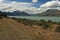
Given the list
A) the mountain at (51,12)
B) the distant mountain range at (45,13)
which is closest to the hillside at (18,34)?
the distant mountain range at (45,13)

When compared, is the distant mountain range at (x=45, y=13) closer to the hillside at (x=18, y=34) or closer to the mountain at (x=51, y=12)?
the mountain at (x=51, y=12)

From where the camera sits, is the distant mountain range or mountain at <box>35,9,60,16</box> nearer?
the distant mountain range

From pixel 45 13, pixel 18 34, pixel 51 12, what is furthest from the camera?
pixel 45 13

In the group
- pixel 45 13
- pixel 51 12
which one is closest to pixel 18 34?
pixel 45 13

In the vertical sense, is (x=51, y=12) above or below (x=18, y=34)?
above

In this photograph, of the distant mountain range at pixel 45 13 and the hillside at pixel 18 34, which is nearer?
the hillside at pixel 18 34

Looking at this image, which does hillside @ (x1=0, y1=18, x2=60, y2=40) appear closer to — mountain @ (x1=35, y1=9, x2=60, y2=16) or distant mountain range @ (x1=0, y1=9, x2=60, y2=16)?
distant mountain range @ (x1=0, y1=9, x2=60, y2=16)

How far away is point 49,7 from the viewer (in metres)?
19.7

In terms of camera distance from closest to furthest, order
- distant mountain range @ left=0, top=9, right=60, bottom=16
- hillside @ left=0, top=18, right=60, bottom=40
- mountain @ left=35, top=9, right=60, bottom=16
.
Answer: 1. hillside @ left=0, top=18, right=60, bottom=40
2. distant mountain range @ left=0, top=9, right=60, bottom=16
3. mountain @ left=35, top=9, right=60, bottom=16

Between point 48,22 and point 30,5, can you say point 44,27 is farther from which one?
point 30,5

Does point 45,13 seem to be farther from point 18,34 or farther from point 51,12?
point 18,34

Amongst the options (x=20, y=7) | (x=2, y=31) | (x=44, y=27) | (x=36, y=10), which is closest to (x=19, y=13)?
(x=20, y=7)

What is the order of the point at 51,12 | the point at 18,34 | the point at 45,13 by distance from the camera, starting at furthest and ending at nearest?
the point at 45,13
the point at 51,12
the point at 18,34

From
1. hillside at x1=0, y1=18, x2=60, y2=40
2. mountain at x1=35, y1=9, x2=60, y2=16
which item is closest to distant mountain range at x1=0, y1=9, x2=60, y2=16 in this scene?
mountain at x1=35, y1=9, x2=60, y2=16
